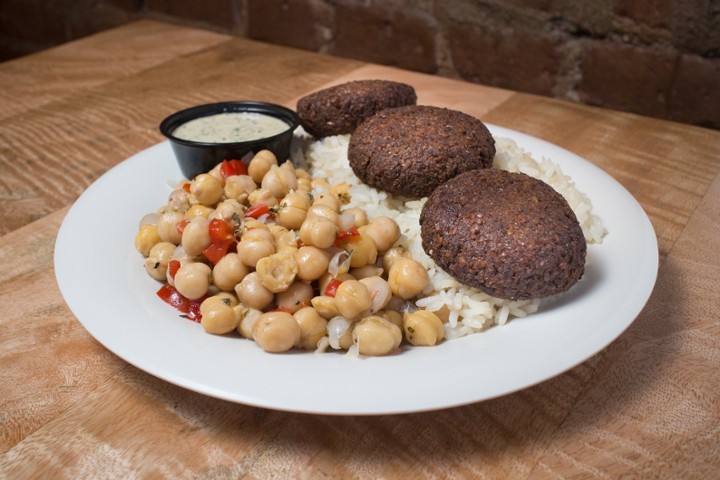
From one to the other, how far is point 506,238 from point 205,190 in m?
1.00

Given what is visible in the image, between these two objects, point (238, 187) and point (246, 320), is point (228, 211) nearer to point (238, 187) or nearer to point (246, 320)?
point (238, 187)

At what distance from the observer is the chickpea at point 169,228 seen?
7.02ft

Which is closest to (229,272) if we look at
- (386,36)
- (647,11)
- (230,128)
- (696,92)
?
(230,128)

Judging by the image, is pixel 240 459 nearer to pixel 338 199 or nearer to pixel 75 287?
pixel 75 287

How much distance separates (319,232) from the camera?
75.5 inches

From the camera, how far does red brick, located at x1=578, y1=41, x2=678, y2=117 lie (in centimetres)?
367

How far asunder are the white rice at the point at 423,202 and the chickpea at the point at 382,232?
3.2 inches

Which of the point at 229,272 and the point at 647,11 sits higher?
the point at 647,11

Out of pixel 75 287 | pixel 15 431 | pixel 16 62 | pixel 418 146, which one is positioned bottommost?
pixel 16 62

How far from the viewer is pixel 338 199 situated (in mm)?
2334

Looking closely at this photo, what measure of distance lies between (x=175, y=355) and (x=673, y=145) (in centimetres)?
247

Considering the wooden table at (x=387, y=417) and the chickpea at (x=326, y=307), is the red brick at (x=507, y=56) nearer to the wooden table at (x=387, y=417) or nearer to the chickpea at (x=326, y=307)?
the wooden table at (x=387, y=417)

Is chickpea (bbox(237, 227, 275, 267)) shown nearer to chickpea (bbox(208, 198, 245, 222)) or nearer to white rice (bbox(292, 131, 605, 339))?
chickpea (bbox(208, 198, 245, 222))

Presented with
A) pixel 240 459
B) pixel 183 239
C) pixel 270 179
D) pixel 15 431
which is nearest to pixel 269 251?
pixel 183 239
